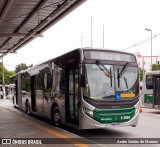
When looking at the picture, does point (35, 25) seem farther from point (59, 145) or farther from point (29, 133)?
point (59, 145)

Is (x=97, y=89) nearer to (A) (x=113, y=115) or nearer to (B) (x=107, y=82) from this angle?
(B) (x=107, y=82)

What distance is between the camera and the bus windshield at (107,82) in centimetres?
937

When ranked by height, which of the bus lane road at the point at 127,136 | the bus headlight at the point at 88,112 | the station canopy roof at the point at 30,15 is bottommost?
the bus lane road at the point at 127,136

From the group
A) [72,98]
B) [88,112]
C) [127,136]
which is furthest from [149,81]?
[88,112]

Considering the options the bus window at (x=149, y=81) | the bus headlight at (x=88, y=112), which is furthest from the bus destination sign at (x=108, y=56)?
the bus window at (x=149, y=81)

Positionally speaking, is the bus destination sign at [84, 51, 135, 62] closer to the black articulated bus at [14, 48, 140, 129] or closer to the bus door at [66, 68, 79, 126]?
the black articulated bus at [14, 48, 140, 129]

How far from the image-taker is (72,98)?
1020 centimetres

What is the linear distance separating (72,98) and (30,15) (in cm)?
557

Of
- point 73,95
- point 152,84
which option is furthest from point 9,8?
point 152,84

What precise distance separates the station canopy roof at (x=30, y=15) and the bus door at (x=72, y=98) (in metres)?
3.11

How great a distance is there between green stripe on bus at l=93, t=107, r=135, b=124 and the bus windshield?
0.44 m

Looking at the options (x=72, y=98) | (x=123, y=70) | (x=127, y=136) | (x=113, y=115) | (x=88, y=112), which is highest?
(x=123, y=70)

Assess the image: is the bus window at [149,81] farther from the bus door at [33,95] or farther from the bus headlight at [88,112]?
the bus headlight at [88,112]

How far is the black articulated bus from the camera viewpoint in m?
9.29
